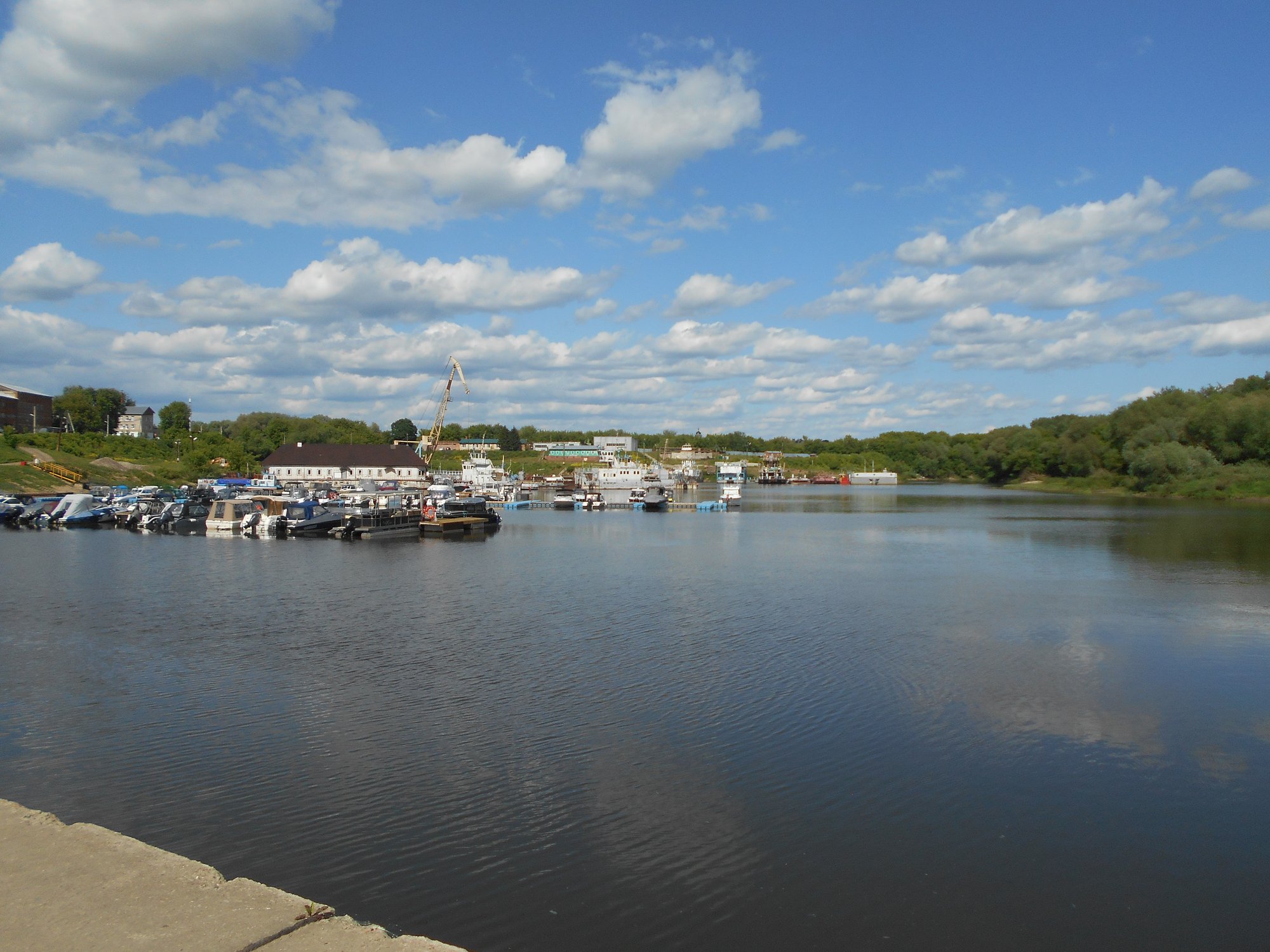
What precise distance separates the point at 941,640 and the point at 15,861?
52.2 ft

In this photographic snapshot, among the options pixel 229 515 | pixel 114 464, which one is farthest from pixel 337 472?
pixel 229 515

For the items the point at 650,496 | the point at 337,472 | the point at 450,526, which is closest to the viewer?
the point at 450,526

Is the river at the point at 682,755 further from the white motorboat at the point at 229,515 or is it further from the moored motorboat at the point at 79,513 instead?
the moored motorboat at the point at 79,513

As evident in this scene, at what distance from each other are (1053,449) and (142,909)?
116716 millimetres

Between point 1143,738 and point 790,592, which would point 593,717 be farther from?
point 790,592

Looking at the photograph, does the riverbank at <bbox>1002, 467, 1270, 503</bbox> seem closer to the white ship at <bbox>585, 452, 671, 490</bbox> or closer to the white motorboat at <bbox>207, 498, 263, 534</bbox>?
the white ship at <bbox>585, 452, 671, 490</bbox>

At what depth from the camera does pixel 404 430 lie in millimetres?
153250

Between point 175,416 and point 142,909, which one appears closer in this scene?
point 142,909

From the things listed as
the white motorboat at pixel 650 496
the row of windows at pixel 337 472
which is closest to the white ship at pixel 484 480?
the row of windows at pixel 337 472

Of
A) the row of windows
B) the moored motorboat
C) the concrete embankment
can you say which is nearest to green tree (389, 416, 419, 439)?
the row of windows

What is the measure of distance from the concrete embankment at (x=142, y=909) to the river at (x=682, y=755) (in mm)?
1445

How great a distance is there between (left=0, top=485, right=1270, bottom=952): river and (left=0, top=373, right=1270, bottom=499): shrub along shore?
62.1 m

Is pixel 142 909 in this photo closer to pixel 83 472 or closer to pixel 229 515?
pixel 229 515

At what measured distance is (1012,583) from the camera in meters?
26.5
